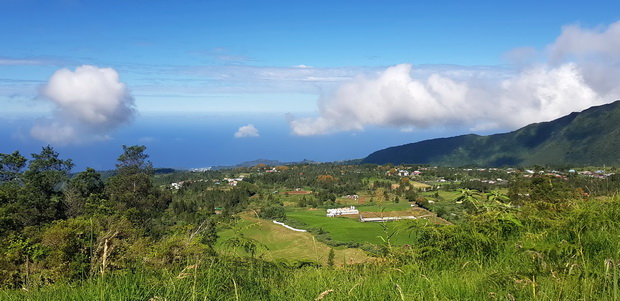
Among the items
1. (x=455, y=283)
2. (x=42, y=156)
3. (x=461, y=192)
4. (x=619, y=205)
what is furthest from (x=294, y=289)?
(x=42, y=156)

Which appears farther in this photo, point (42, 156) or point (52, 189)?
point (42, 156)

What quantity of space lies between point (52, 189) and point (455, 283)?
2979 centimetres

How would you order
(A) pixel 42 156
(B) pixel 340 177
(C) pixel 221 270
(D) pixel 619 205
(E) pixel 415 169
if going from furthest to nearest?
(E) pixel 415 169 < (B) pixel 340 177 < (A) pixel 42 156 < (D) pixel 619 205 < (C) pixel 221 270

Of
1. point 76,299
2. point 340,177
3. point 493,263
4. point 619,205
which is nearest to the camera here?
point 76,299

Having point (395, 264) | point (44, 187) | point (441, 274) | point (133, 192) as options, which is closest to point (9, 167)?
point (44, 187)

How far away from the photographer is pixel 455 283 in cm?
240

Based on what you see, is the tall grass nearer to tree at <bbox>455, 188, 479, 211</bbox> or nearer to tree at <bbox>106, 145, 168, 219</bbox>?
tree at <bbox>455, 188, 479, 211</bbox>

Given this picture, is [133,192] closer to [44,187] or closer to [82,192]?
[82,192]

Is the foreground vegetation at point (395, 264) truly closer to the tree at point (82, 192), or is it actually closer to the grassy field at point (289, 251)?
the grassy field at point (289, 251)

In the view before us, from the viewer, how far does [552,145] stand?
146875 mm

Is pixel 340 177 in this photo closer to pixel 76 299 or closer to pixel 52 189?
pixel 52 189

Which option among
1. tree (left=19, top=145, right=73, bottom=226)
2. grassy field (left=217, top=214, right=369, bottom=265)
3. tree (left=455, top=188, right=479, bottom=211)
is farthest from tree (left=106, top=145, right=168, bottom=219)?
tree (left=455, top=188, right=479, bottom=211)

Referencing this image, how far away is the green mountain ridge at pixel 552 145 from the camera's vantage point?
120562 millimetres

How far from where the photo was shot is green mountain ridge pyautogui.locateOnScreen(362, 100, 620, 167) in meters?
121
